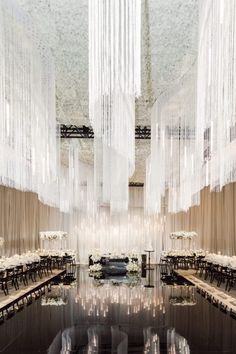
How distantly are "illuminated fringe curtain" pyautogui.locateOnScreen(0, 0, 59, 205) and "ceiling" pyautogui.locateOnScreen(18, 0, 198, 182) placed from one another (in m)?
0.26

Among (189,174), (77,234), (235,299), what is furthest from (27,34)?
(77,234)

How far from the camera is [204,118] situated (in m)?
7.21

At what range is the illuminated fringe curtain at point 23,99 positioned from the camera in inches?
294

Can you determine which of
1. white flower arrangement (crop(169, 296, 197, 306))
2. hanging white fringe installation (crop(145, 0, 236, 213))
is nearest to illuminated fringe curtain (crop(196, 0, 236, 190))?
hanging white fringe installation (crop(145, 0, 236, 213))

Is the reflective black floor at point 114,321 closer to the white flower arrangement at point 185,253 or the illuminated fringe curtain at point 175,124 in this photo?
the illuminated fringe curtain at point 175,124

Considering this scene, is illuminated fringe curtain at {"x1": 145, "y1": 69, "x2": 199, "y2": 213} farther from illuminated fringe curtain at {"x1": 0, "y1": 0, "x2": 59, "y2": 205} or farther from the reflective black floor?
the reflective black floor

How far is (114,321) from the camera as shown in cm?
811

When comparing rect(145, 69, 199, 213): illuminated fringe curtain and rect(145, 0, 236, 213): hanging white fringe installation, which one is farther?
rect(145, 69, 199, 213): illuminated fringe curtain

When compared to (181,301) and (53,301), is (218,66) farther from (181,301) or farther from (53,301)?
(53,301)

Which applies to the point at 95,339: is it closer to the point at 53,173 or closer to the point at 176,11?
the point at 176,11

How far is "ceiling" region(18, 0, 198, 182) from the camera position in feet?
24.2

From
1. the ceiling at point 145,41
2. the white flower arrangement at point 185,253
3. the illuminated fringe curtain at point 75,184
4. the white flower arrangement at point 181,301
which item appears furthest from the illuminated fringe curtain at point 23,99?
the white flower arrangement at point 185,253

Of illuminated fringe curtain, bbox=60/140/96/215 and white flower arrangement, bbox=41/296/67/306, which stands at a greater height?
illuminated fringe curtain, bbox=60/140/96/215

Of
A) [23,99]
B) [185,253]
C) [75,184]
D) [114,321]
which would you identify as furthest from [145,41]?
[185,253]
